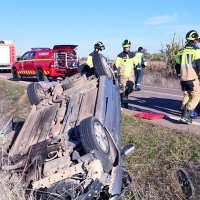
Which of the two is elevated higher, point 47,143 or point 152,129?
point 47,143

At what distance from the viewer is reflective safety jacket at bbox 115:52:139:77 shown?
905cm

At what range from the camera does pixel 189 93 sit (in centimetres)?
728

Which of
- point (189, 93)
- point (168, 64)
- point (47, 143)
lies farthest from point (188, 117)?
point (168, 64)

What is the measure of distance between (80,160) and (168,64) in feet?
51.0

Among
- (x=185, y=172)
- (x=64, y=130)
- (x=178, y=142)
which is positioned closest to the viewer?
(x=64, y=130)

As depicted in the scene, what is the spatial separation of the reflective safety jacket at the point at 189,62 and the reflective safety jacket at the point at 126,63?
1.99 m

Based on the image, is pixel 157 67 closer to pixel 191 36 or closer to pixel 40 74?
pixel 40 74

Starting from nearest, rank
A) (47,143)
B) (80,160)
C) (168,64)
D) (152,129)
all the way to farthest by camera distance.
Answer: (80,160), (47,143), (152,129), (168,64)

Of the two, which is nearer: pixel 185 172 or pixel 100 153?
pixel 100 153

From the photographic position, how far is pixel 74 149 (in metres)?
4.00

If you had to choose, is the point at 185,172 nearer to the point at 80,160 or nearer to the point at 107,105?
the point at 107,105

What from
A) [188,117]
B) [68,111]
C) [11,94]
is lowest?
[11,94]

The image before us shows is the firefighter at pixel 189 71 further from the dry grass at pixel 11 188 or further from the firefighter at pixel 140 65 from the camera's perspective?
the firefighter at pixel 140 65

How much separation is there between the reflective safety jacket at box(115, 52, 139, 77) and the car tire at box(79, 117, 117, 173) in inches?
195
